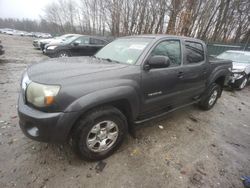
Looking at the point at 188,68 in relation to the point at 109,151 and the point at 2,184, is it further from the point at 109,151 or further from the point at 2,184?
the point at 2,184

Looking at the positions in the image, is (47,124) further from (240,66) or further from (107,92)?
(240,66)

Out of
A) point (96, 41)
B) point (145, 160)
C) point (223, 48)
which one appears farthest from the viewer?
point (223, 48)

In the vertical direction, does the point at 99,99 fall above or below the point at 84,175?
above

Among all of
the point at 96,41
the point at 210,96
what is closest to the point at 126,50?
the point at 210,96

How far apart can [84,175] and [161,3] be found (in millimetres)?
15590

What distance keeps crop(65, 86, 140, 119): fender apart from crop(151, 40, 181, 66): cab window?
34.9 inches

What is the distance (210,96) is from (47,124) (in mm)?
3933

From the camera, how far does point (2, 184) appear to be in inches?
72.8

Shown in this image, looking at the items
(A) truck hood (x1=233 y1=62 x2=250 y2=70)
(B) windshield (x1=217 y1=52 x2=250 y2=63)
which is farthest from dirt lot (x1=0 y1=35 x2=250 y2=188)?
(B) windshield (x1=217 y1=52 x2=250 y2=63)

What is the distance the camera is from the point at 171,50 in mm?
2912

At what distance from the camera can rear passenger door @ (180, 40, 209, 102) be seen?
3057 mm

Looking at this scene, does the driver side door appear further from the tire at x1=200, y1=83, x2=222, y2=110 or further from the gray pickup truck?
the tire at x1=200, y1=83, x2=222, y2=110

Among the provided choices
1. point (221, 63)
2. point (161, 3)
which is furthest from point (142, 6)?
point (221, 63)

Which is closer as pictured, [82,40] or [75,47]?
[75,47]
